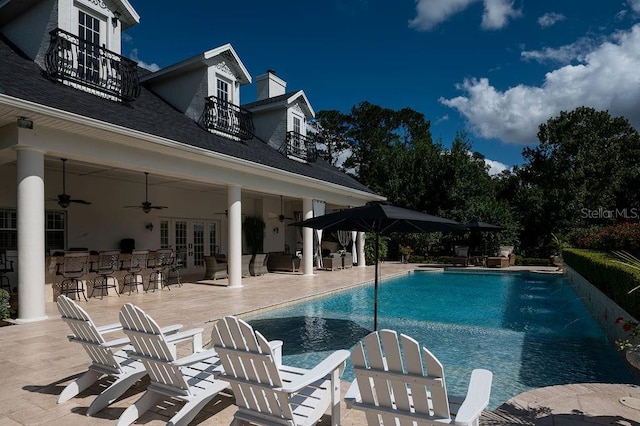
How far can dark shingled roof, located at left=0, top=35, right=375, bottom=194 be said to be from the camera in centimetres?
784

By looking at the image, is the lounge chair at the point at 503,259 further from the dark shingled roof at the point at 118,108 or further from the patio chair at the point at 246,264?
the patio chair at the point at 246,264

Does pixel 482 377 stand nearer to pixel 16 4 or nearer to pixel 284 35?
pixel 16 4

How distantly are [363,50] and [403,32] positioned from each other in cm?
215

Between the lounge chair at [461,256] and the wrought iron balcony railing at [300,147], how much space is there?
35.2 ft

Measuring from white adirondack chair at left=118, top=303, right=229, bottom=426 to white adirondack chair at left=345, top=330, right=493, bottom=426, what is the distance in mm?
1419

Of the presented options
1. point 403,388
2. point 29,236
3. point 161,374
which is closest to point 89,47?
point 29,236

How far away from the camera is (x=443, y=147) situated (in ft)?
95.7

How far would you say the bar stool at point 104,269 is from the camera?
10.6 metres

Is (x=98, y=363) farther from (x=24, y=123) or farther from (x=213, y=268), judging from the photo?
(x=213, y=268)

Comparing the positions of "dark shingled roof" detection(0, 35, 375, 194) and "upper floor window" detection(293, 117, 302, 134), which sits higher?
"upper floor window" detection(293, 117, 302, 134)

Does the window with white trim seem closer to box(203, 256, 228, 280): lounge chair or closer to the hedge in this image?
box(203, 256, 228, 280): lounge chair

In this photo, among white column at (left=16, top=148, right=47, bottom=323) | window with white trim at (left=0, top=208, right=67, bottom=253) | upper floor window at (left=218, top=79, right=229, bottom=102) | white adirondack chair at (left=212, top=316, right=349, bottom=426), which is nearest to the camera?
white adirondack chair at (left=212, top=316, right=349, bottom=426)

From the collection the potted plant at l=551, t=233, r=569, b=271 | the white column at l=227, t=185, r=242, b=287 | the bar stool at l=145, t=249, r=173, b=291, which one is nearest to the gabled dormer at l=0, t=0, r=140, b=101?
the white column at l=227, t=185, r=242, b=287

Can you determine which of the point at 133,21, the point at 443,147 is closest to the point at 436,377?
the point at 133,21
